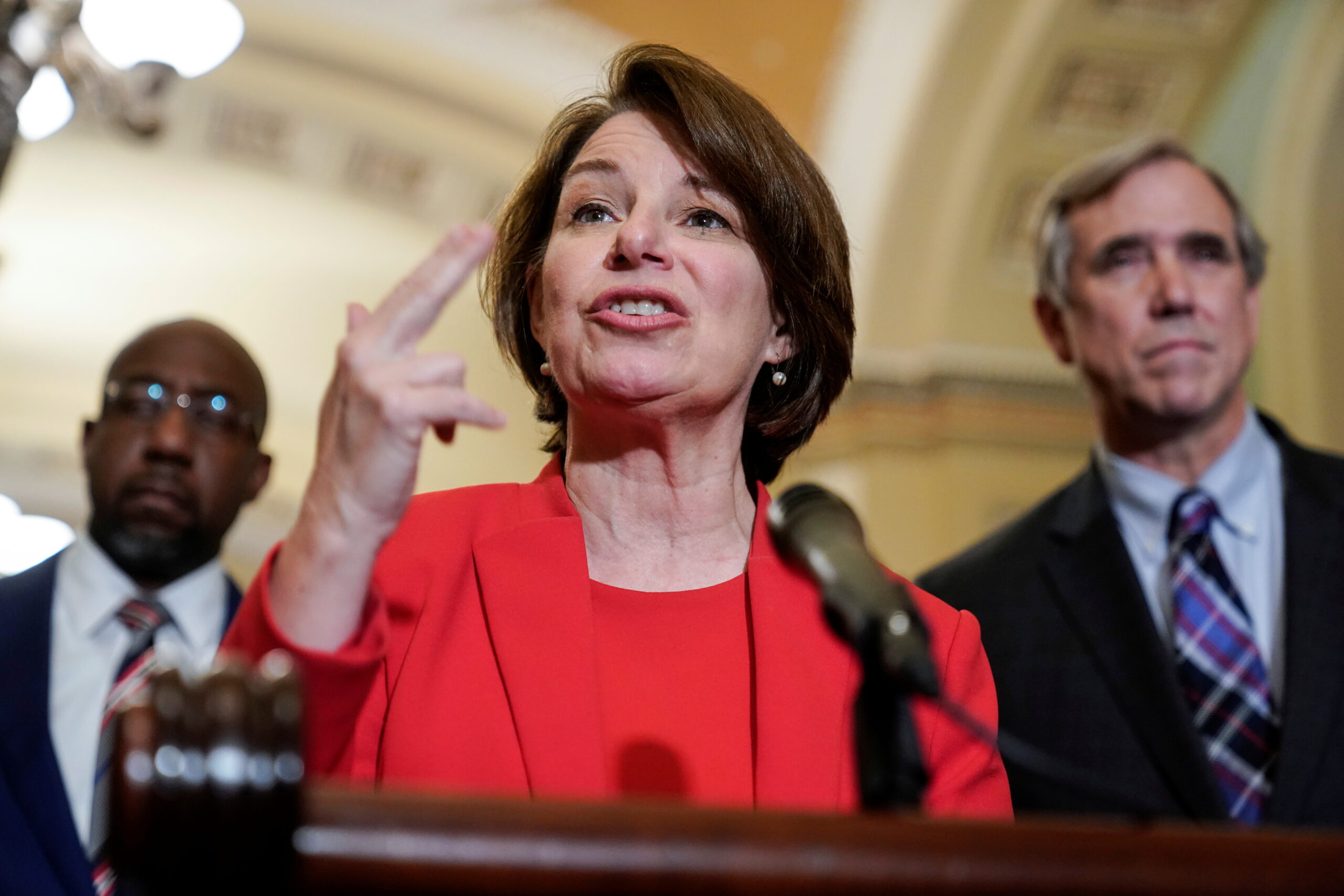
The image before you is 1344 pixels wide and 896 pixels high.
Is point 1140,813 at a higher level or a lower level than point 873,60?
lower

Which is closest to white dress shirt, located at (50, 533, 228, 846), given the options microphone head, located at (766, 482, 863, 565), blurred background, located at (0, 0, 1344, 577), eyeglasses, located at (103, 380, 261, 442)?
eyeglasses, located at (103, 380, 261, 442)

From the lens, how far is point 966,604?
102 inches

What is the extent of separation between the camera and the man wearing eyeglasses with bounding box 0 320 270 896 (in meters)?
1.86

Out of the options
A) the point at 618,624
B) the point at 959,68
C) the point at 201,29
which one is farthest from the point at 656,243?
the point at 959,68

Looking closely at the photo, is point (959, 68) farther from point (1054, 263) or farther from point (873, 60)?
point (1054, 263)

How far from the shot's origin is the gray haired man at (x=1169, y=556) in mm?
2246

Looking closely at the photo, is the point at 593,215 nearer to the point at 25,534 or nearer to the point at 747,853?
the point at 747,853

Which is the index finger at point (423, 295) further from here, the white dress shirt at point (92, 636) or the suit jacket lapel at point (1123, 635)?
the suit jacket lapel at point (1123, 635)

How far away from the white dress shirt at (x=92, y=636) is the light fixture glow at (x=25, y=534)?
426 inches

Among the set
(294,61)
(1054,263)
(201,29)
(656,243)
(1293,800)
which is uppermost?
(294,61)

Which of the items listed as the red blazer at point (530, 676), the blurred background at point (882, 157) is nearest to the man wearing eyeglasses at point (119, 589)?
the red blazer at point (530, 676)

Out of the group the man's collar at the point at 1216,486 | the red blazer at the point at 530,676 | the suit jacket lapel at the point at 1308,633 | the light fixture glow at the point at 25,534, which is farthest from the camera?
the light fixture glow at the point at 25,534

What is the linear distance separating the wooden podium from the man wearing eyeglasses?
107 centimetres

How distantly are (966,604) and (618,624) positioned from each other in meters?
1.07
